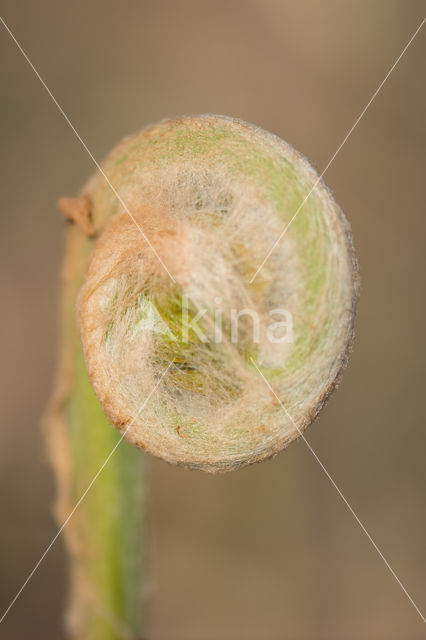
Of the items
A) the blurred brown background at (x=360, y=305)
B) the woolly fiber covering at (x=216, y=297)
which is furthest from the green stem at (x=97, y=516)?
the blurred brown background at (x=360, y=305)

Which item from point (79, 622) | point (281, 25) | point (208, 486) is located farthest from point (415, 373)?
point (79, 622)

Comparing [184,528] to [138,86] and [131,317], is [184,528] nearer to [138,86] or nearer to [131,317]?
[138,86]

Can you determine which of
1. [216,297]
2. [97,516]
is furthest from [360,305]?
[216,297]

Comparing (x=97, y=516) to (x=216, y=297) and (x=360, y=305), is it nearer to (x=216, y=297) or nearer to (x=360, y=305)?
(x=216, y=297)

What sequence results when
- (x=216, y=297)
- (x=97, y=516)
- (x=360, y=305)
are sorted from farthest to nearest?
(x=360, y=305) → (x=97, y=516) → (x=216, y=297)

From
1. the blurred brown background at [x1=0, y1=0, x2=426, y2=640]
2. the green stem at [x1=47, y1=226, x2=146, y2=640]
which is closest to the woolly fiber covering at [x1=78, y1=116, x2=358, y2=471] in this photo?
the green stem at [x1=47, y1=226, x2=146, y2=640]

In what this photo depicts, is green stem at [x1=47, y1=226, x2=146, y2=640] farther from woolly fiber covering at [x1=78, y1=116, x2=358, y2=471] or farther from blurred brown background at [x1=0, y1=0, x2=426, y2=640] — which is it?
blurred brown background at [x1=0, y1=0, x2=426, y2=640]
